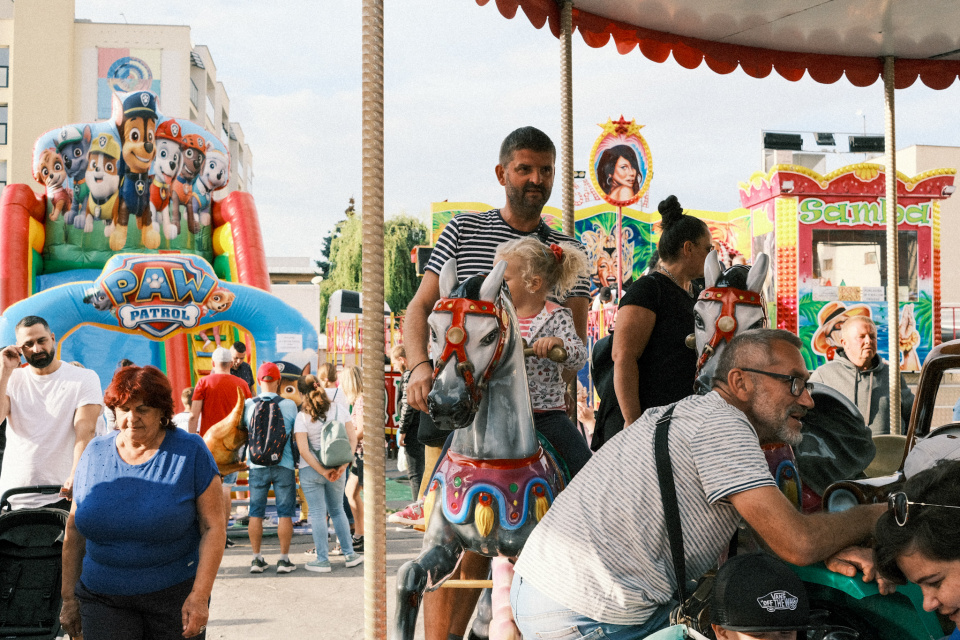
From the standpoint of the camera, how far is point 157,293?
10742 millimetres

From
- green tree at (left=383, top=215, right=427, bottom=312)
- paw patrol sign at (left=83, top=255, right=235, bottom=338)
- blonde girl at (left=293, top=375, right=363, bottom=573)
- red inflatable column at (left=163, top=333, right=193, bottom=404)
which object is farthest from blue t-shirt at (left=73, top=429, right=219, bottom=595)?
green tree at (left=383, top=215, right=427, bottom=312)

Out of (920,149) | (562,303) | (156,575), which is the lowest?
(156,575)

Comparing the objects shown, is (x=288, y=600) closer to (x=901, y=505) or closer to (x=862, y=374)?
(x=862, y=374)

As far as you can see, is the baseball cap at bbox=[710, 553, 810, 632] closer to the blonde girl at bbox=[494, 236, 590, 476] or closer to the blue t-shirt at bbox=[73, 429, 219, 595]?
the blonde girl at bbox=[494, 236, 590, 476]

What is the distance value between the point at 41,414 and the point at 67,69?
41707 millimetres

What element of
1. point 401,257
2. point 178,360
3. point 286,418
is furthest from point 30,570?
point 401,257

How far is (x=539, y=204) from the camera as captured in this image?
10.8 ft

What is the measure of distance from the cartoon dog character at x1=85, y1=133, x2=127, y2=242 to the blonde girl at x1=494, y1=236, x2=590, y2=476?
11.3 m

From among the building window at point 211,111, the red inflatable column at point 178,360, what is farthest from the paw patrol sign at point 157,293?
the building window at point 211,111

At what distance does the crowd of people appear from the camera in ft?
6.23

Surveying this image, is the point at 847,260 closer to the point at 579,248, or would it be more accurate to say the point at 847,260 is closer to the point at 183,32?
the point at 579,248

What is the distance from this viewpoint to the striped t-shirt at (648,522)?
198 cm

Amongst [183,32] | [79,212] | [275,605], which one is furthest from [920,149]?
[275,605]

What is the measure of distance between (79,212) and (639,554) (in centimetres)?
1261
